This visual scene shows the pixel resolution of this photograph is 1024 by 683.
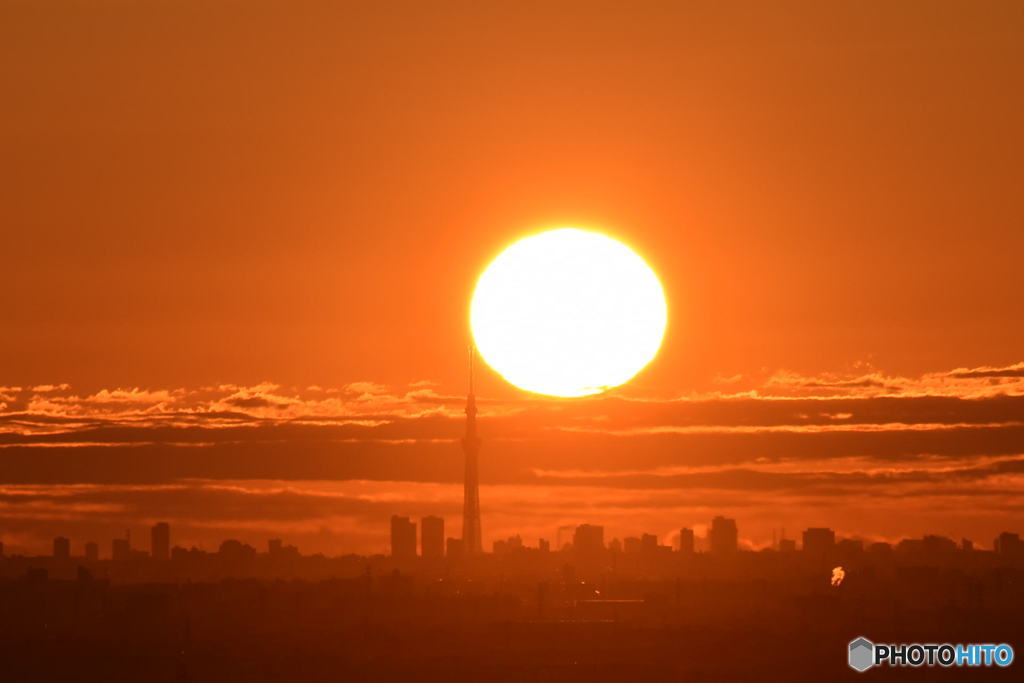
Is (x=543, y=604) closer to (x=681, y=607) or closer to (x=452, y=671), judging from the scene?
(x=681, y=607)

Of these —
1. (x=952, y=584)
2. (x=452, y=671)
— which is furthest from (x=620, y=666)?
(x=952, y=584)

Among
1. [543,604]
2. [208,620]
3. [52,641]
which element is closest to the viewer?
[52,641]

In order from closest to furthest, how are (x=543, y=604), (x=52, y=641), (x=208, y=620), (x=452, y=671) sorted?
(x=452, y=671)
(x=52, y=641)
(x=208, y=620)
(x=543, y=604)

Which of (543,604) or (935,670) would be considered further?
(543,604)

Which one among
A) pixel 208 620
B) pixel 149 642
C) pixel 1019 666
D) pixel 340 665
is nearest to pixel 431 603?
pixel 208 620

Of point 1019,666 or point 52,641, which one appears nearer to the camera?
point 1019,666

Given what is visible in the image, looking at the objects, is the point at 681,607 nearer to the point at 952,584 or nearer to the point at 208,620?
the point at 952,584
